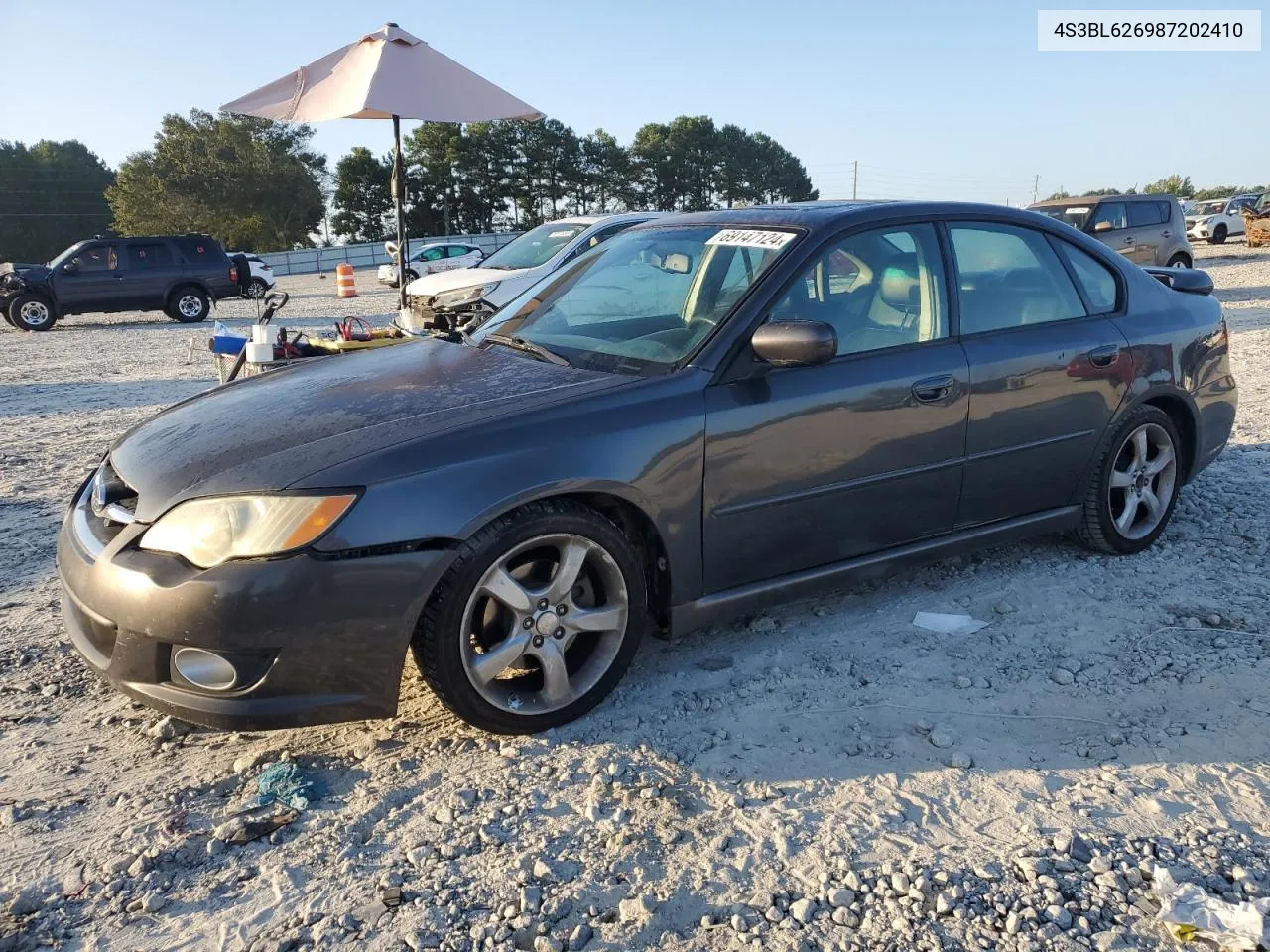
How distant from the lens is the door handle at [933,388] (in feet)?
11.5

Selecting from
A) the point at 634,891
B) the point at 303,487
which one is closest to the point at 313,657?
the point at 303,487

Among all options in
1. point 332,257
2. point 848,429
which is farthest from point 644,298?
point 332,257

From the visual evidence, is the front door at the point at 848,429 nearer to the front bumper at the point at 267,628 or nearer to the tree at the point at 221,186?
the front bumper at the point at 267,628

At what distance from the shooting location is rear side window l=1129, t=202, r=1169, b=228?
1636 cm

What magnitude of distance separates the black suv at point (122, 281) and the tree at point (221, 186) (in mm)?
40809

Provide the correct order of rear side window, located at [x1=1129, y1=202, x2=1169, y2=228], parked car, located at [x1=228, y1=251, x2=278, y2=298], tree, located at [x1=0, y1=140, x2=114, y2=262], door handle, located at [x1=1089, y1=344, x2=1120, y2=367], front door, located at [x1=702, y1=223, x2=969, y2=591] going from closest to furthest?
front door, located at [x1=702, y1=223, x2=969, y2=591] < door handle, located at [x1=1089, y1=344, x2=1120, y2=367] < rear side window, located at [x1=1129, y1=202, x2=1169, y2=228] < parked car, located at [x1=228, y1=251, x2=278, y2=298] < tree, located at [x1=0, y1=140, x2=114, y2=262]

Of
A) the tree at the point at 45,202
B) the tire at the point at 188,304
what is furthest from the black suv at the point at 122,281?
the tree at the point at 45,202

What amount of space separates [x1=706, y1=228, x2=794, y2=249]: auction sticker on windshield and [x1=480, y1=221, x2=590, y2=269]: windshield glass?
293 inches

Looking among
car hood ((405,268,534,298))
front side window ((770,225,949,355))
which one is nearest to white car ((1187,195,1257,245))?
car hood ((405,268,534,298))

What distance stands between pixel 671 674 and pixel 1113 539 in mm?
2227

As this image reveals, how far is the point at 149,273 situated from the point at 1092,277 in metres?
17.9

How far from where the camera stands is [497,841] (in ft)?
7.93

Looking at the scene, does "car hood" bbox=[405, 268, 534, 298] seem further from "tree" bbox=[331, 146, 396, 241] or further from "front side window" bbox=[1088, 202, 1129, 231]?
"tree" bbox=[331, 146, 396, 241]

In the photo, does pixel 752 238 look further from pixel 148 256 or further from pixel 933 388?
pixel 148 256
